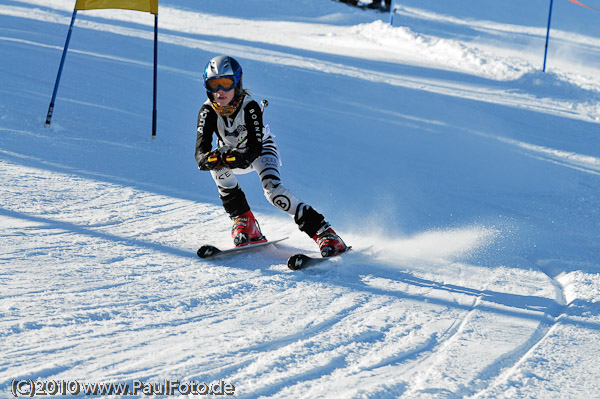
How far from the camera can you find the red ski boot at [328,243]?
497cm

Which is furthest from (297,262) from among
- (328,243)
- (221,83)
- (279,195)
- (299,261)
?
(221,83)

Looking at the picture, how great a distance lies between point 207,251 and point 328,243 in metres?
0.95

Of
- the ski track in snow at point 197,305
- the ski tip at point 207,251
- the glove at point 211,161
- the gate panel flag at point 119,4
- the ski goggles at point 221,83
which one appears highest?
the gate panel flag at point 119,4

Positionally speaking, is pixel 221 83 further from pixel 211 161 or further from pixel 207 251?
pixel 207 251

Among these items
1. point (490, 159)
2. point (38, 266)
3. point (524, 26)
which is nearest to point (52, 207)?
point (38, 266)

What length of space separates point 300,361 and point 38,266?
2.07 meters

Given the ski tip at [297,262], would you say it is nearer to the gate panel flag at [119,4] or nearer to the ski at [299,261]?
the ski at [299,261]

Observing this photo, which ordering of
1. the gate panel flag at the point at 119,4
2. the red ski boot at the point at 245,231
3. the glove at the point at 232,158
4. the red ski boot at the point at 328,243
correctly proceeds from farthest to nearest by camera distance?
the gate panel flag at the point at 119,4, the red ski boot at the point at 245,231, the red ski boot at the point at 328,243, the glove at the point at 232,158

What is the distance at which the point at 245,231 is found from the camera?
17.2 feet

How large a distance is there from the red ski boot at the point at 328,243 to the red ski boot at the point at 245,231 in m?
0.53

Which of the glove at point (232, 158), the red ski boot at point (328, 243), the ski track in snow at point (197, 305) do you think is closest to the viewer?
the ski track in snow at point (197, 305)

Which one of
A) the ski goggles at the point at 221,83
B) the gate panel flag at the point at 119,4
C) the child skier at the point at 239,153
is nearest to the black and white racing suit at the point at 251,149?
the child skier at the point at 239,153

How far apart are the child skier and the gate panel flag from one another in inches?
144

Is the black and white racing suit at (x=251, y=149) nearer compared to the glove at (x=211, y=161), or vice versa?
the glove at (x=211, y=161)
